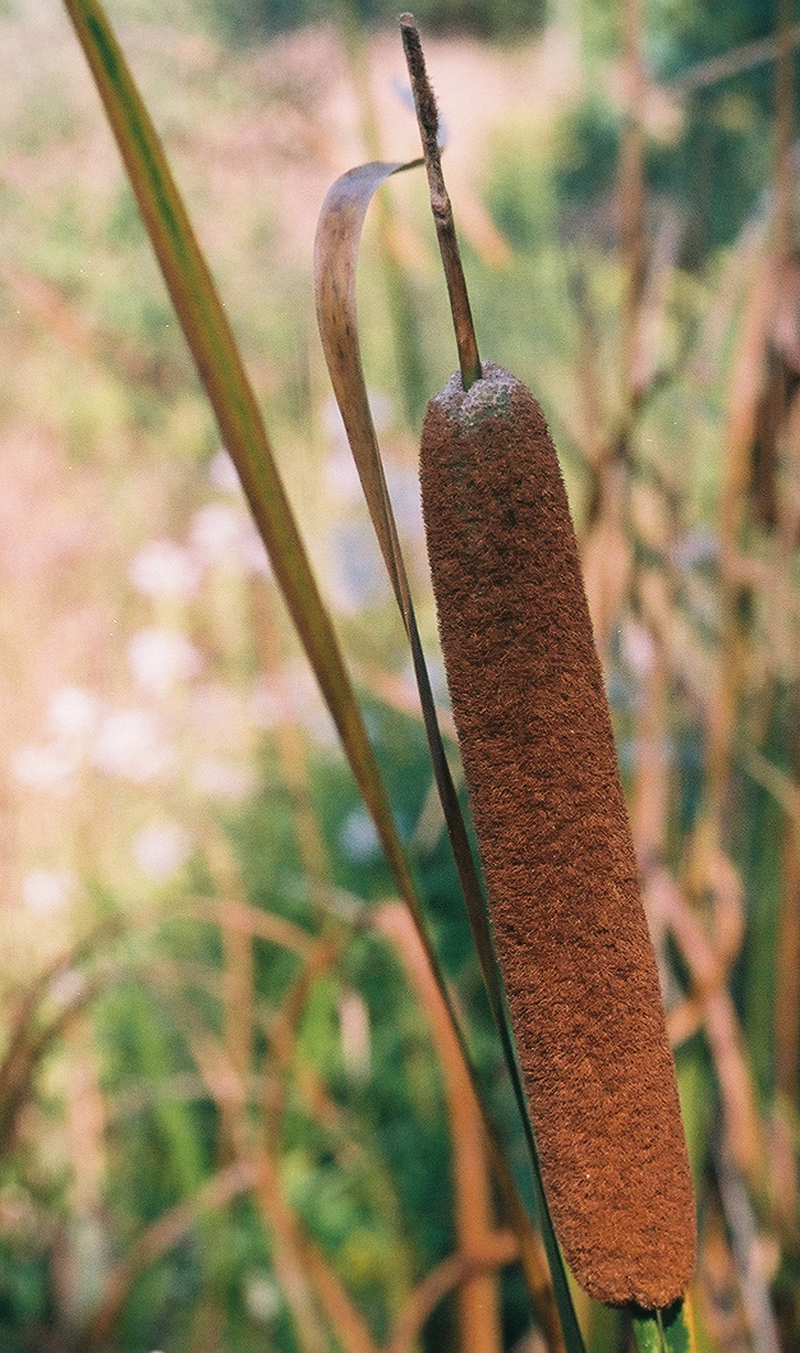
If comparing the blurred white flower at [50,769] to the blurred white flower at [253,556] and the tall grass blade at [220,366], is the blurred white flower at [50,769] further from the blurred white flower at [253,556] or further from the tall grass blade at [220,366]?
the tall grass blade at [220,366]

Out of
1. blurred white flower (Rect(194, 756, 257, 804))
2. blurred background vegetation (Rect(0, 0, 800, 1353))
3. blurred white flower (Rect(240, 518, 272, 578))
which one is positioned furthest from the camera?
blurred white flower (Rect(194, 756, 257, 804))

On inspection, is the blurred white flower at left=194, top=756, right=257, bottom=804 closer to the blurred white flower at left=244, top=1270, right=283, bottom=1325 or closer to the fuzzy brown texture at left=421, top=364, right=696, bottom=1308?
the blurred white flower at left=244, top=1270, right=283, bottom=1325

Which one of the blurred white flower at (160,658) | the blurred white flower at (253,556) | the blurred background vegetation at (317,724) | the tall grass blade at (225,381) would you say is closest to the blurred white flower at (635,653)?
the blurred background vegetation at (317,724)

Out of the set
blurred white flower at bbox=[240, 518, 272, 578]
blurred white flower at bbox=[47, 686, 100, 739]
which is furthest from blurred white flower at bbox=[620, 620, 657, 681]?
blurred white flower at bbox=[47, 686, 100, 739]

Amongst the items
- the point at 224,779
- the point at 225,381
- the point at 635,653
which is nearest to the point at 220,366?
the point at 225,381

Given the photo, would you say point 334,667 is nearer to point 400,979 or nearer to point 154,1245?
point 154,1245

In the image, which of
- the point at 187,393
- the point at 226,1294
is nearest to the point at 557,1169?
the point at 226,1294
